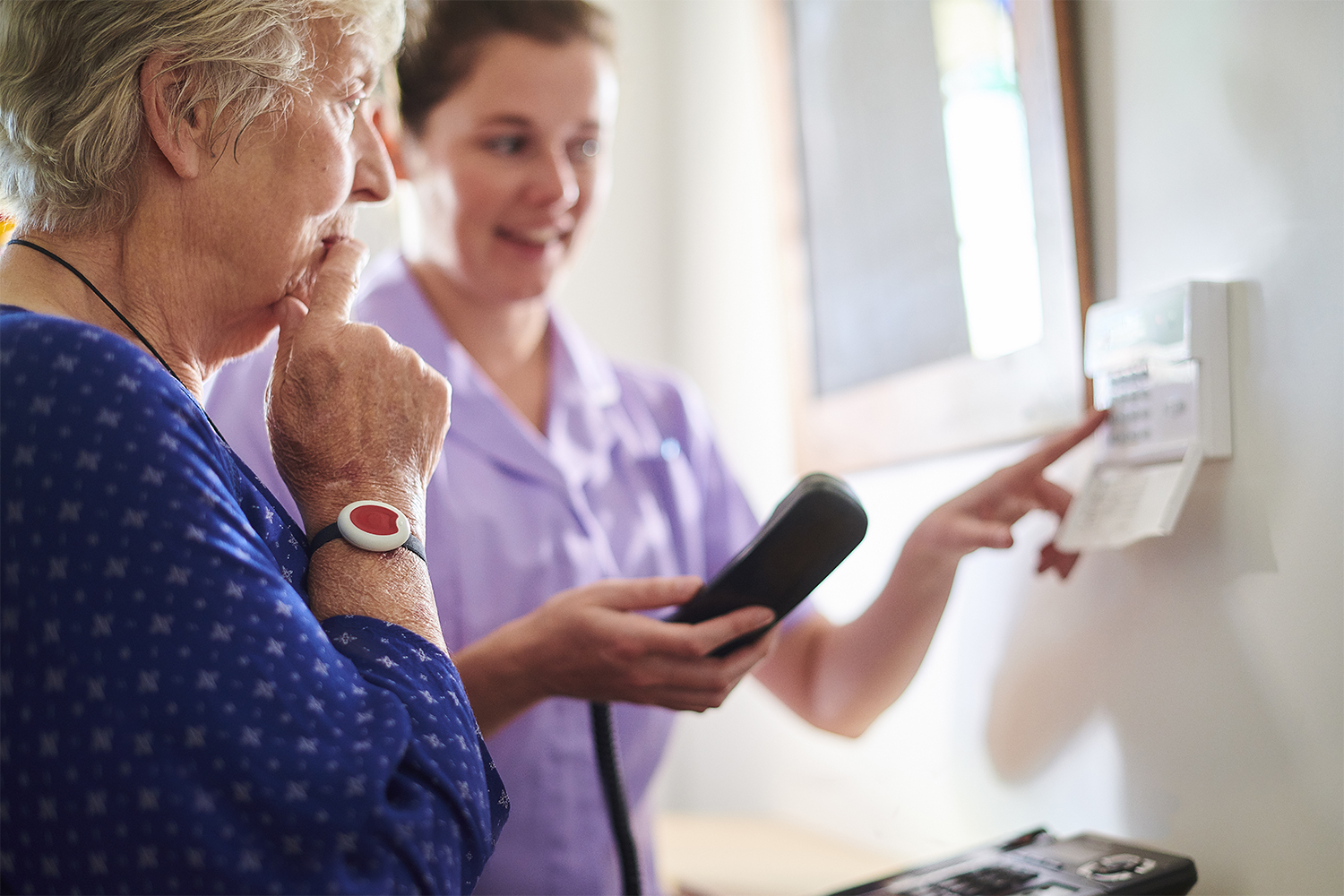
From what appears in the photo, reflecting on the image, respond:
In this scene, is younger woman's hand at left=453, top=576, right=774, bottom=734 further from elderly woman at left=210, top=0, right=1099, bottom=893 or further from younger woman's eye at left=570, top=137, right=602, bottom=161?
younger woman's eye at left=570, top=137, right=602, bottom=161

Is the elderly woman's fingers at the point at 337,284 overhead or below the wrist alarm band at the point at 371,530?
overhead

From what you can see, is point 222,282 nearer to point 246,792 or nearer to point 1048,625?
point 246,792

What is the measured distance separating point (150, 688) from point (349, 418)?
0.23m

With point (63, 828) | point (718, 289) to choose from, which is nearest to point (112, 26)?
point (63, 828)

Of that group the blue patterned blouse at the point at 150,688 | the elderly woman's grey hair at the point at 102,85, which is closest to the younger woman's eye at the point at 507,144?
the elderly woman's grey hair at the point at 102,85

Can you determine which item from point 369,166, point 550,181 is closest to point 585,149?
point 550,181

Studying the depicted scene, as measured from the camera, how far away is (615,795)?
1100 mm

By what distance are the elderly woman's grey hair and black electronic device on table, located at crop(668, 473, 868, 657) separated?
0.49 m

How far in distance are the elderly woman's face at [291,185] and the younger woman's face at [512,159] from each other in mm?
399

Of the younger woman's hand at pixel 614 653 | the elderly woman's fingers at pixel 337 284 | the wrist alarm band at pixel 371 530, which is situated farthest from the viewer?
the younger woman's hand at pixel 614 653

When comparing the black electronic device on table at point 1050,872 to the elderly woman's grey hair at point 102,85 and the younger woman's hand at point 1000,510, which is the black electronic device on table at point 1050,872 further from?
the elderly woman's grey hair at point 102,85

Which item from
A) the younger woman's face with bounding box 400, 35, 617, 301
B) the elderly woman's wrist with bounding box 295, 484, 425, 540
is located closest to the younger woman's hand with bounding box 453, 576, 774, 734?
the elderly woman's wrist with bounding box 295, 484, 425, 540

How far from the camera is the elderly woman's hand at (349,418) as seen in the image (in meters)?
0.66

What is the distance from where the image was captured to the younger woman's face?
1.18 meters
